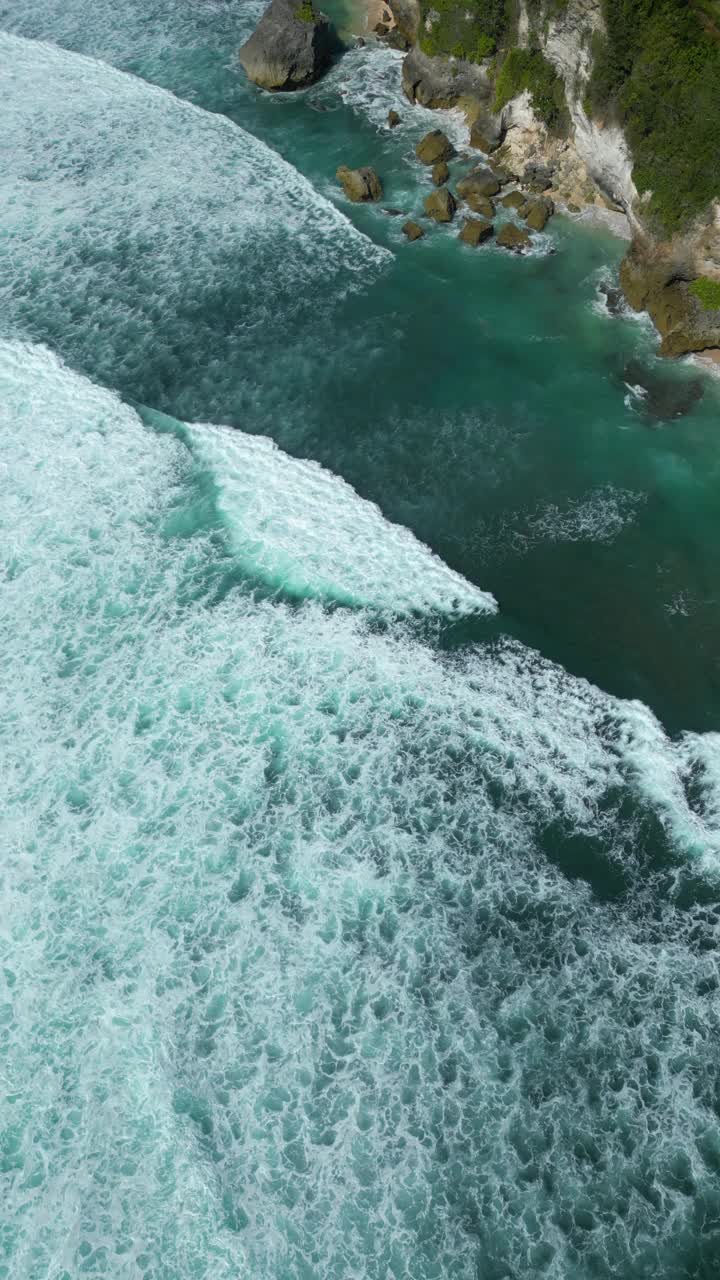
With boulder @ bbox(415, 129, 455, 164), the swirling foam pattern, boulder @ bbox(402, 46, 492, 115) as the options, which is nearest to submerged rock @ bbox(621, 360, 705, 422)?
the swirling foam pattern

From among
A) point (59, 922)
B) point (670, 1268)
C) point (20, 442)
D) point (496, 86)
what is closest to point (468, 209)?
point (496, 86)

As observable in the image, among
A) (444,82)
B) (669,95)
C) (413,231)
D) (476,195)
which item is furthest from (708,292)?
(444,82)

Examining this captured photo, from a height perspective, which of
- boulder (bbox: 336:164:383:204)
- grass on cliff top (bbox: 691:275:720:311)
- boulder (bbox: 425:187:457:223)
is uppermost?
grass on cliff top (bbox: 691:275:720:311)

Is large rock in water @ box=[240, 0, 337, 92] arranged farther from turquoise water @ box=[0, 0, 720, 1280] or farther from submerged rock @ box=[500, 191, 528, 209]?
submerged rock @ box=[500, 191, 528, 209]

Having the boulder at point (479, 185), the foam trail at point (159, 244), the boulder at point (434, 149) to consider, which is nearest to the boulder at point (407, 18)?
the boulder at point (434, 149)

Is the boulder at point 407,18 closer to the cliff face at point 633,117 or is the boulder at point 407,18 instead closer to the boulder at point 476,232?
the cliff face at point 633,117

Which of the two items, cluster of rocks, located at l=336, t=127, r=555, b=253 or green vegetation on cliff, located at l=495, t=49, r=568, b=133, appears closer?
cluster of rocks, located at l=336, t=127, r=555, b=253

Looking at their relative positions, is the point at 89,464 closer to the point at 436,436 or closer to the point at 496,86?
the point at 436,436
